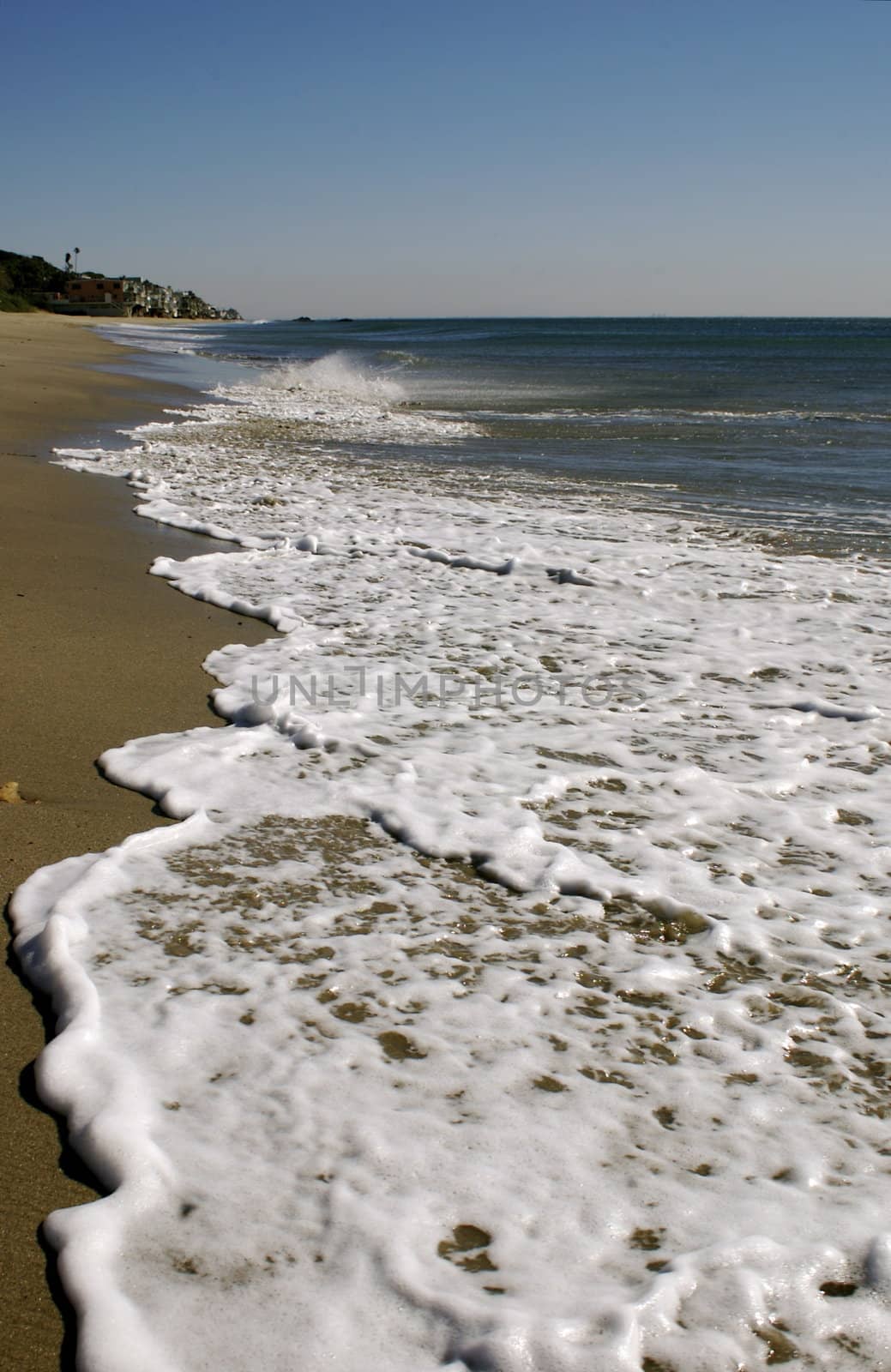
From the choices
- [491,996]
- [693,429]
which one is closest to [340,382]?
[693,429]

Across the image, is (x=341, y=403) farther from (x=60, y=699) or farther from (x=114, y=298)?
(x=114, y=298)

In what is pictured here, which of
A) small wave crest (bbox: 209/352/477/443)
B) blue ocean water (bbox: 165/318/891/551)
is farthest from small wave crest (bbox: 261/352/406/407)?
blue ocean water (bbox: 165/318/891/551)

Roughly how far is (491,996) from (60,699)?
2673mm

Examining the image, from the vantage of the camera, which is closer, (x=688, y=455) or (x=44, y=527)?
(x=44, y=527)

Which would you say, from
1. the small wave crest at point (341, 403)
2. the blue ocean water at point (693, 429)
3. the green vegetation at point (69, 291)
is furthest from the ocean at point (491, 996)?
the green vegetation at point (69, 291)

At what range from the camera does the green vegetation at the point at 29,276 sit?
99500mm

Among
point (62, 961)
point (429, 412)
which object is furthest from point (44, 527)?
point (429, 412)

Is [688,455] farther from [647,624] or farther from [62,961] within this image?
[62,961]

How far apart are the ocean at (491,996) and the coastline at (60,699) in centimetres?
8

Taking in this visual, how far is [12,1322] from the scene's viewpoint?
6.25ft

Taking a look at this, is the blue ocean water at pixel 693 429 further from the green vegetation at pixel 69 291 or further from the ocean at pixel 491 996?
the green vegetation at pixel 69 291

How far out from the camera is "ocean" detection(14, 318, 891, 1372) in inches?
79.6

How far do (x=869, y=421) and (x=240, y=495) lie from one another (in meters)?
14.7

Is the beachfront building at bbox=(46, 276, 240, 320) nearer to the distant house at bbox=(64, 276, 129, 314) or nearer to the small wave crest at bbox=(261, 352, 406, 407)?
the distant house at bbox=(64, 276, 129, 314)
